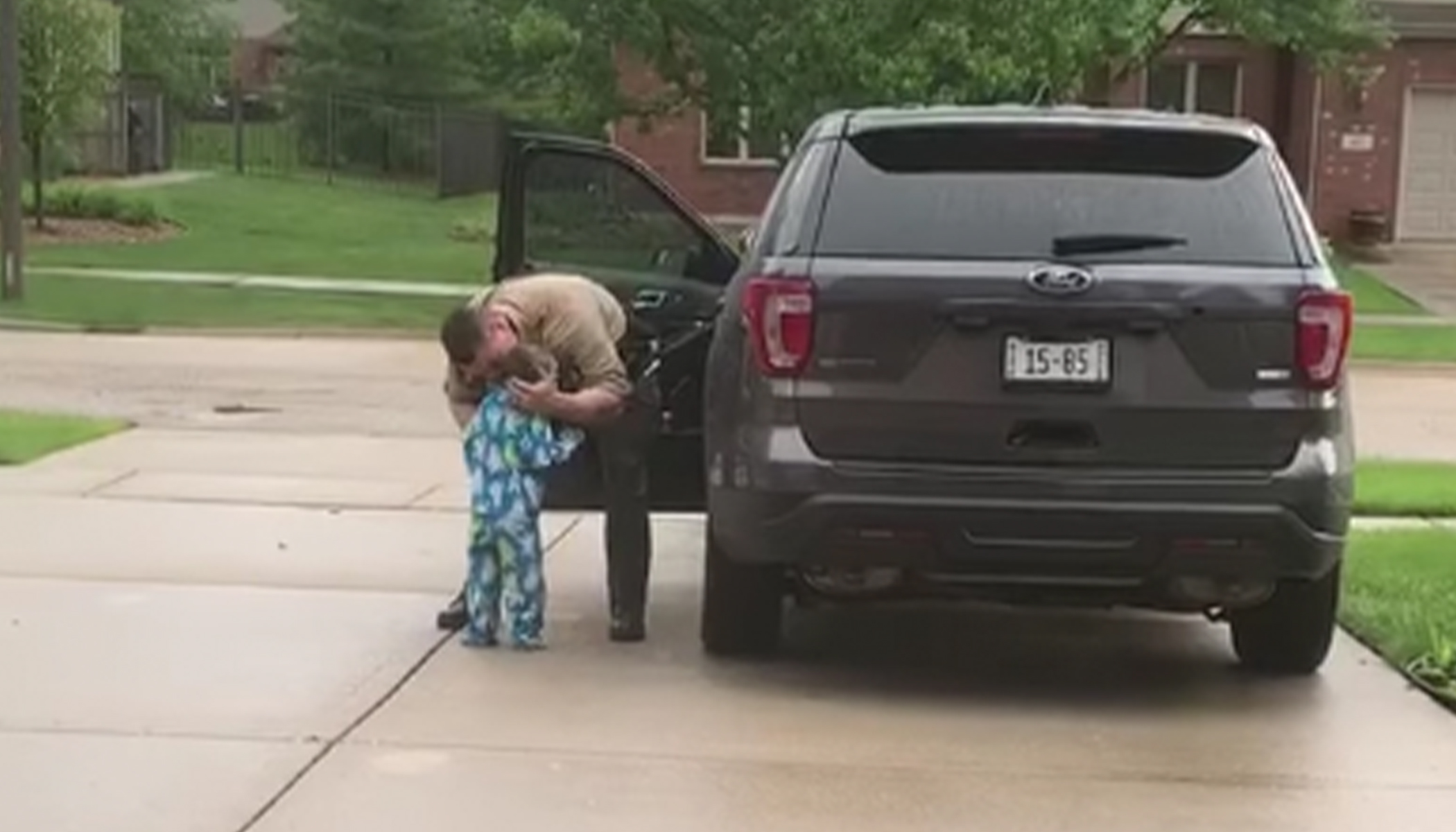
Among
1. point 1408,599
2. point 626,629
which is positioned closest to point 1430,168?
point 1408,599

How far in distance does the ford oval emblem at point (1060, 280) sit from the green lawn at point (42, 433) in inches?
268

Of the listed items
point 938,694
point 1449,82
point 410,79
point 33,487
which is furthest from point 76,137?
point 938,694

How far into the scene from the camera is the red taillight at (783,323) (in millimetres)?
6688

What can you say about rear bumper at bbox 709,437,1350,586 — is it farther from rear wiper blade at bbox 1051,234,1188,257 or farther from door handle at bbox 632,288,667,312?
door handle at bbox 632,288,667,312

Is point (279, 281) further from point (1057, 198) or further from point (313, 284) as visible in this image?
point (1057, 198)

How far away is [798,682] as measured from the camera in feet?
23.9

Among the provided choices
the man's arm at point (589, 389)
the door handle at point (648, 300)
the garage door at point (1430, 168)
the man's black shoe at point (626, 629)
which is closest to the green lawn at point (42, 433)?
the door handle at point (648, 300)

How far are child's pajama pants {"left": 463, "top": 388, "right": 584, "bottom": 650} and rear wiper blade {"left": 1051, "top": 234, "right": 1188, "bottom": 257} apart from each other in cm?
184

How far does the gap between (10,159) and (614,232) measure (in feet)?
49.4

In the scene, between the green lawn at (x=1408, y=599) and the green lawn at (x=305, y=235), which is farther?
the green lawn at (x=305, y=235)

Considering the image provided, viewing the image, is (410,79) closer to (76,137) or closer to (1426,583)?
(76,137)

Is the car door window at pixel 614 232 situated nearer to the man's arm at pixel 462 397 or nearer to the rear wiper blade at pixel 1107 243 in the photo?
the man's arm at pixel 462 397

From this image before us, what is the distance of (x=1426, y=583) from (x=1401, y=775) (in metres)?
2.84

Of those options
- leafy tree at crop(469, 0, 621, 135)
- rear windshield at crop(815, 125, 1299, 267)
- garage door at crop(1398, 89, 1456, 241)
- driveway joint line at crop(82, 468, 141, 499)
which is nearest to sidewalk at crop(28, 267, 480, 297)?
leafy tree at crop(469, 0, 621, 135)
